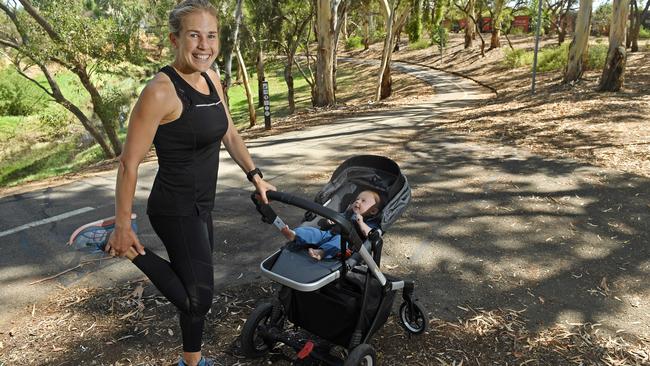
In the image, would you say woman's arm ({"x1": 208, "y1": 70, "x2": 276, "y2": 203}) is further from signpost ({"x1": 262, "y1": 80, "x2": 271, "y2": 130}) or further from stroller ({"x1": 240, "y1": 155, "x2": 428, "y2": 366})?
signpost ({"x1": 262, "y1": 80, "x2": 271, "y2": 130})

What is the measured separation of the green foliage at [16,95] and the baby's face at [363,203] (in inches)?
1229

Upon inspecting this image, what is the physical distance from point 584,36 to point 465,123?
6.99 metres

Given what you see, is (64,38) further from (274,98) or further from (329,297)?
(274,98)

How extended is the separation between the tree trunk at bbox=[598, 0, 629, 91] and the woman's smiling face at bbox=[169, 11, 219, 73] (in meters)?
13.8

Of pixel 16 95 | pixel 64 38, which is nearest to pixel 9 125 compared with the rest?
pixel 16 95

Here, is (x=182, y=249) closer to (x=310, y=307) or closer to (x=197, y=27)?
(x=310, y=307)

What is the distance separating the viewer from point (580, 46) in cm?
1494

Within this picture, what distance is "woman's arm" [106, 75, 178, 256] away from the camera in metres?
2.17

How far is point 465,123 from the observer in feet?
37.2

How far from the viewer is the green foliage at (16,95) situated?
95.1 ft

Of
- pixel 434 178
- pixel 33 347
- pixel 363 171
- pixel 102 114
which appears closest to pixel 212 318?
pixel 33 347

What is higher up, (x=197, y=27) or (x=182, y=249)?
(x=197, y=27)

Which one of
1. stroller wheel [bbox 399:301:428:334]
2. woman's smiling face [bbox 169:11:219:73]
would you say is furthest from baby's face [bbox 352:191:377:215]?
woman's smiling face [bbox 169:11:219:73]

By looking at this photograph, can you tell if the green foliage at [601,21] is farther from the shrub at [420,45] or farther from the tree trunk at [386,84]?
the tree trunk at [386,84]
